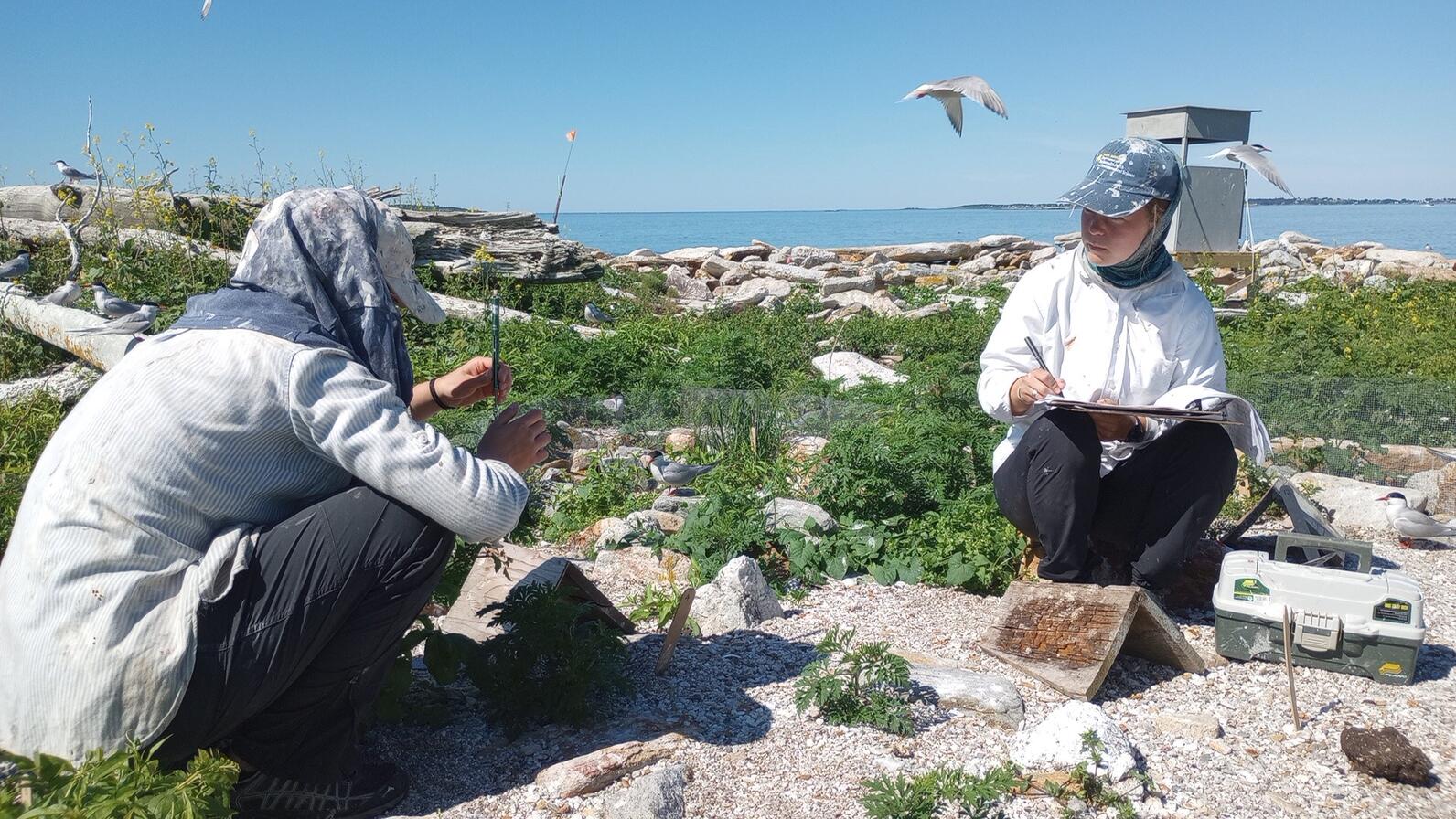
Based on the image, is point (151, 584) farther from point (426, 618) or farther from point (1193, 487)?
point (1193, 487)

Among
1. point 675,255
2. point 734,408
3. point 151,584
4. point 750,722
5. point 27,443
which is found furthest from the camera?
point 675,255

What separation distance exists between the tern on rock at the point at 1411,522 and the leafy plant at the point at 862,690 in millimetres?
2657

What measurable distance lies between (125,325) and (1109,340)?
21.3 ft

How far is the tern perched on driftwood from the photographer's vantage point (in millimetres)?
5344

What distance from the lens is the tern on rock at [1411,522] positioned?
4.30 m

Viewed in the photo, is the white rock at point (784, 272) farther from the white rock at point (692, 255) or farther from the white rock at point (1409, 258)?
the white rock at point (1409, 258)

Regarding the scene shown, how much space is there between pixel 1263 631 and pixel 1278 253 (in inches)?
686

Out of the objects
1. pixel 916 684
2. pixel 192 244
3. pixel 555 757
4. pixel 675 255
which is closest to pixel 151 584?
pixel 555 757

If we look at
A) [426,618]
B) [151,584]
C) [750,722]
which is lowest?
[750,722]

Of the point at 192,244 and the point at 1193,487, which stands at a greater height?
the point at 192,244

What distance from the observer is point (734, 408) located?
607 centimetres

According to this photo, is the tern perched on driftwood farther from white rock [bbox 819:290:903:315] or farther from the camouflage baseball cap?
white rock [bbox 819:290:903:315]

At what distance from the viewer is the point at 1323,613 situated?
3.19 metres

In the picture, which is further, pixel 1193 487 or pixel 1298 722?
pixel 1193 487
